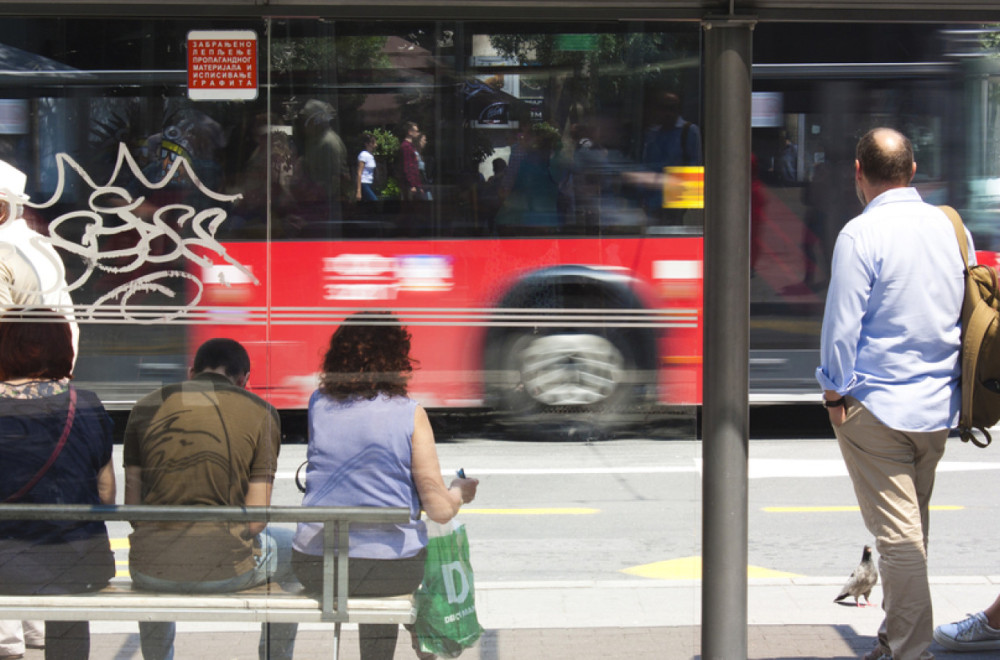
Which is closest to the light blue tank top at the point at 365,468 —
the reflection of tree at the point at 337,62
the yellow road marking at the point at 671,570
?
the yellow road marking at the point at 671,570

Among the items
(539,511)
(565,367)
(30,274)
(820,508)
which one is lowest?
(820,508)

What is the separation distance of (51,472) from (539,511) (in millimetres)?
1741

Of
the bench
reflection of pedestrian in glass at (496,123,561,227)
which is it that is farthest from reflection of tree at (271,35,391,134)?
the bench

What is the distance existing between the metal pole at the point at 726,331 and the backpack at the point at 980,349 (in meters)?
0.80

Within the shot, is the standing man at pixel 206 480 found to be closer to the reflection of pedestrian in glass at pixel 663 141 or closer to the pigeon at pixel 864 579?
the reflection of pedestrian in glass at pixel 663 141

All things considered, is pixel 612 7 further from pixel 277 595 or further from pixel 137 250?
pixel 277 595

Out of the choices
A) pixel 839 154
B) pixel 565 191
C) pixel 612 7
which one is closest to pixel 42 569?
pixel 565 191

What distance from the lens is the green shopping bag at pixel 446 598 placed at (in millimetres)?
→ 3674

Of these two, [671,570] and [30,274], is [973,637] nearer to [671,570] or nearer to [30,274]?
[671,570]

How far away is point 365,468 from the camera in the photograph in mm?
3664

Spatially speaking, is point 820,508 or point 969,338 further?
point 820,508

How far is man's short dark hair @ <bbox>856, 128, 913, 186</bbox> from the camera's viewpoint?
369 cm

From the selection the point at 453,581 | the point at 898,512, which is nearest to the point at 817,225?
the point at 898,512

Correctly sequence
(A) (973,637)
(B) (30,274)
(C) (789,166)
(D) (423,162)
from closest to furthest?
(B) (30,274)
(A) (973,637)
(D) (423,162)
(C) (789,166)
